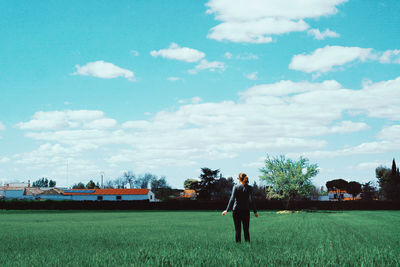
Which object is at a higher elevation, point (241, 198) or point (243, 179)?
point (243, 179)

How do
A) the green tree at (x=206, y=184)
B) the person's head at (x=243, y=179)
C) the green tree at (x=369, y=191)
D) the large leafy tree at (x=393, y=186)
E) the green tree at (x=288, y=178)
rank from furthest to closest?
the green tree at (x=369, y=191) < the green tree at (x=206, y=184) < the large leafy tree at (x=393, y=186) < the green tree at (x=288, y=178) < the person's head at (x=243, y=179)

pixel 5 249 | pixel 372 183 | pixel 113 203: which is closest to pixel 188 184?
pixel 372 183

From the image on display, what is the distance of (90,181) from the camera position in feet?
500

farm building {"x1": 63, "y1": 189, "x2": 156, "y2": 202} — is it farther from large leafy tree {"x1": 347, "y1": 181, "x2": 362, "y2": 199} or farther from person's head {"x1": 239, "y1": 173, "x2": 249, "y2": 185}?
person's head {"x1": 239, "y1": 173, "x2": 249, "y2": 185}

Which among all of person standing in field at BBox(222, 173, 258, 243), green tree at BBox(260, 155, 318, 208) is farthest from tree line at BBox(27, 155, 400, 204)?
person standing in field at BBox(222, 173, 258, 243)

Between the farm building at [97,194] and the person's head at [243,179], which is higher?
the person's head at [243,179]

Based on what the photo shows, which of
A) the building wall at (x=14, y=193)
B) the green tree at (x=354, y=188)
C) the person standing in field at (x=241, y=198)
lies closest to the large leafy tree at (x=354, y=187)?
the green tree at (x=354, y=188)

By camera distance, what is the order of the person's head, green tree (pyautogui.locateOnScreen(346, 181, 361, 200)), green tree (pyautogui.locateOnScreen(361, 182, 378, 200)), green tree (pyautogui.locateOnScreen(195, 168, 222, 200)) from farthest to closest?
green tree (pyautogui.locateOnScreen(346, 181, 361, 200)) → green tree (pyautogui.locateOnScreen(361, 182, 378, 200)) → green tree (pyautogui.locateOnScreen(195, 168, 222, 200)) → the person's head

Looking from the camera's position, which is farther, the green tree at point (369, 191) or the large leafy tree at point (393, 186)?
the green tree at point (369, 191)

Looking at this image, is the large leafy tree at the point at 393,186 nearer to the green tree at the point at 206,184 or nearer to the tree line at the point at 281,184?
the tree line at the point at 281,184

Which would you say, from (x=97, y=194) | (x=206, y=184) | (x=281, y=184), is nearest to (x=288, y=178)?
(x=281, y=184)

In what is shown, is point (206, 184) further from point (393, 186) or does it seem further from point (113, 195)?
point (393, 186)

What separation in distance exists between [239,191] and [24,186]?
510ft

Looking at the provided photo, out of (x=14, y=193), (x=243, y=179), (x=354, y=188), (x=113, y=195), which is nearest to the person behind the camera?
(x=243, y=179)
